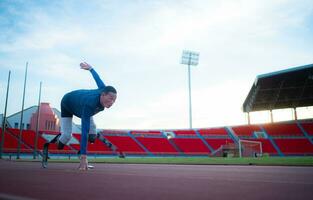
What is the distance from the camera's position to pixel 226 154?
36.7 meters

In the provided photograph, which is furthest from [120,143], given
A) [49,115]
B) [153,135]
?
[49,115]

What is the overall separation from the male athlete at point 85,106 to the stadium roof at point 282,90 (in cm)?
3228

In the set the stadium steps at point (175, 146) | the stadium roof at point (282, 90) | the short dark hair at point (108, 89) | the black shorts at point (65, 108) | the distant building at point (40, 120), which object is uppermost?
the stadium roof at point (282, 90)

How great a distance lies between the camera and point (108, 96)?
19.4ft

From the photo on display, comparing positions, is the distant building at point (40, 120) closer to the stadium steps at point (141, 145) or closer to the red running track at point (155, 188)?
the stadium steps at point (141, 145)

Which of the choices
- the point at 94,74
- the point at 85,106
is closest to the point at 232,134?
the point at 94,74

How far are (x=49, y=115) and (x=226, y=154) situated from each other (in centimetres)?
2907

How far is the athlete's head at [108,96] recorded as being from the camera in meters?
5.92

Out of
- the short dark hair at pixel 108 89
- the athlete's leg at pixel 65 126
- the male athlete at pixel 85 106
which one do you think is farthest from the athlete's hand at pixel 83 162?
the short dark hair at pixel 108 89

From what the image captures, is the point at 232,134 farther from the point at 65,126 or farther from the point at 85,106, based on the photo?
the point at 85,106

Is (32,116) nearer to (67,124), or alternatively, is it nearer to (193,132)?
(193,132)

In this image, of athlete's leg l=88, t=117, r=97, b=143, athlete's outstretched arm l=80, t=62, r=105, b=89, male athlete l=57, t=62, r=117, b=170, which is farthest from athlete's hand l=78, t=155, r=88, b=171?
athlete's outstretched arm l=80, t=62, r=105, b=89

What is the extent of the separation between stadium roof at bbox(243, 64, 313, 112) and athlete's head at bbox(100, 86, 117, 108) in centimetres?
3232

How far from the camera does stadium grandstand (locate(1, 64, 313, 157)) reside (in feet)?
120
